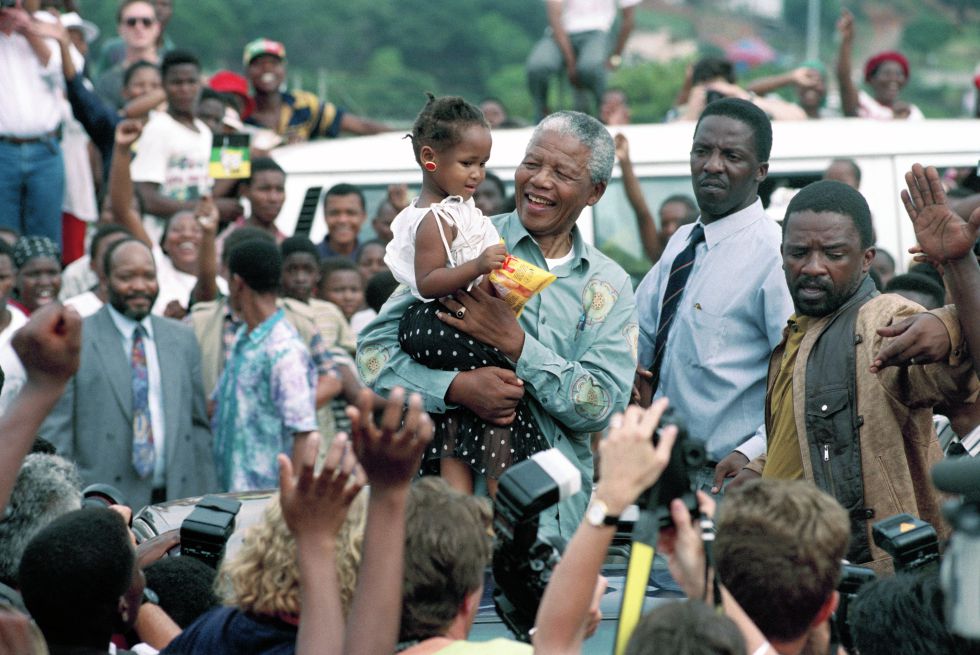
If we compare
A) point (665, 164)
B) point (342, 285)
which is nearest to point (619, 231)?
point (665, 164)

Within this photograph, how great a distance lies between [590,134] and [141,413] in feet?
10.7

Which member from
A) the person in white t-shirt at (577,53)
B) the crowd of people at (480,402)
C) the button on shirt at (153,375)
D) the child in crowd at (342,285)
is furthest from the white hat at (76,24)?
the button on shirt at (153,375)

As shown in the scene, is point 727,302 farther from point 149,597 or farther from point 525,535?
point 149,597

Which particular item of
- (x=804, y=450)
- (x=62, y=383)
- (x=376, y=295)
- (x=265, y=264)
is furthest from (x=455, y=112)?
(x=376, y=295)

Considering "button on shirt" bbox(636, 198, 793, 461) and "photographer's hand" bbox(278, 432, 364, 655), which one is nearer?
"photographer's hand" bbox(278, 432, 364, 655)

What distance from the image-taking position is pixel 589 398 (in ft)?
14.8

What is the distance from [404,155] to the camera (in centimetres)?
918

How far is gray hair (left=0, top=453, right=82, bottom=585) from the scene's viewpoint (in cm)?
388

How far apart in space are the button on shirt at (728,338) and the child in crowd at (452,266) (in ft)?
2.67

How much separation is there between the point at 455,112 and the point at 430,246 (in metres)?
0.47

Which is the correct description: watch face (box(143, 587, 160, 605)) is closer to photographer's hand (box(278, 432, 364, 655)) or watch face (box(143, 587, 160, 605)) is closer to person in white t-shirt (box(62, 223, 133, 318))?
photographer's hand (box(278, 432, 364, 655))

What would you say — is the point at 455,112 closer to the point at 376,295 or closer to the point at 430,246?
the point at 430,246

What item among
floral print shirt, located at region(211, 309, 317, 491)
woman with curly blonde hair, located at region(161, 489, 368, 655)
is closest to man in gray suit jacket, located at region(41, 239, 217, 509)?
floral print shirt, located at region(211, 309, 317, 491)

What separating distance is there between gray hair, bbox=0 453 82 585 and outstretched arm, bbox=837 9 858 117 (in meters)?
8.49
